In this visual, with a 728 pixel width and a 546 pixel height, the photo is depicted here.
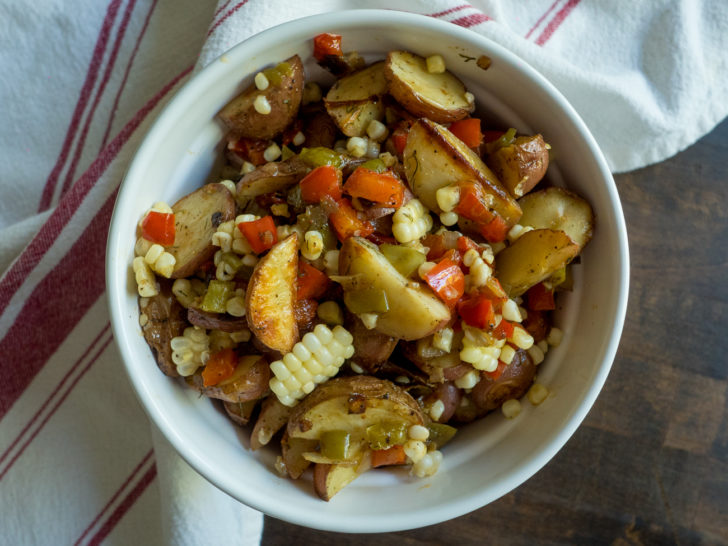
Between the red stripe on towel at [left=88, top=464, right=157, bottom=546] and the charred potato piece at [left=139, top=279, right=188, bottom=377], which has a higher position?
the charred potato piece at [left=139, top=279, right=188, bottom=377]

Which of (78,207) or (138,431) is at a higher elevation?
(78,207)

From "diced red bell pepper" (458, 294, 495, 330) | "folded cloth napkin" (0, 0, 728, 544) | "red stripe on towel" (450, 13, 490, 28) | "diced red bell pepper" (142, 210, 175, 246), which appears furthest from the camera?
"folded cloth napkin" (0, 0, 728, 544)

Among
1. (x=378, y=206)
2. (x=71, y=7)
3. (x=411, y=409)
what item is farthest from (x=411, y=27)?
(x=71, y=7)

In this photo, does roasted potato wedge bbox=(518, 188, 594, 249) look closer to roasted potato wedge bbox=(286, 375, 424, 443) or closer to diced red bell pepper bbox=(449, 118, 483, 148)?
diced red bell pepper bbox=(449, 118, 483, 148)

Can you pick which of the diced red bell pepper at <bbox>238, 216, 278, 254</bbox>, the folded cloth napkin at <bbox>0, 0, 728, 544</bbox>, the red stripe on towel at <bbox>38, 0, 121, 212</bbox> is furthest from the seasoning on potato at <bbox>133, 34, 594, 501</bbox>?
the red stripe on towel at <bbox>38, 0, 121, 212</bbox>

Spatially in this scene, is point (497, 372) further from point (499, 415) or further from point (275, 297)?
point (275, 297)

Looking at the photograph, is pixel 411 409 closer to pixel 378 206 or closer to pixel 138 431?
pixel 378 206

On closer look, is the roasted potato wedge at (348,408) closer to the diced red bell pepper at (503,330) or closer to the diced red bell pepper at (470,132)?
the diced red bell pepper at (503,330)
